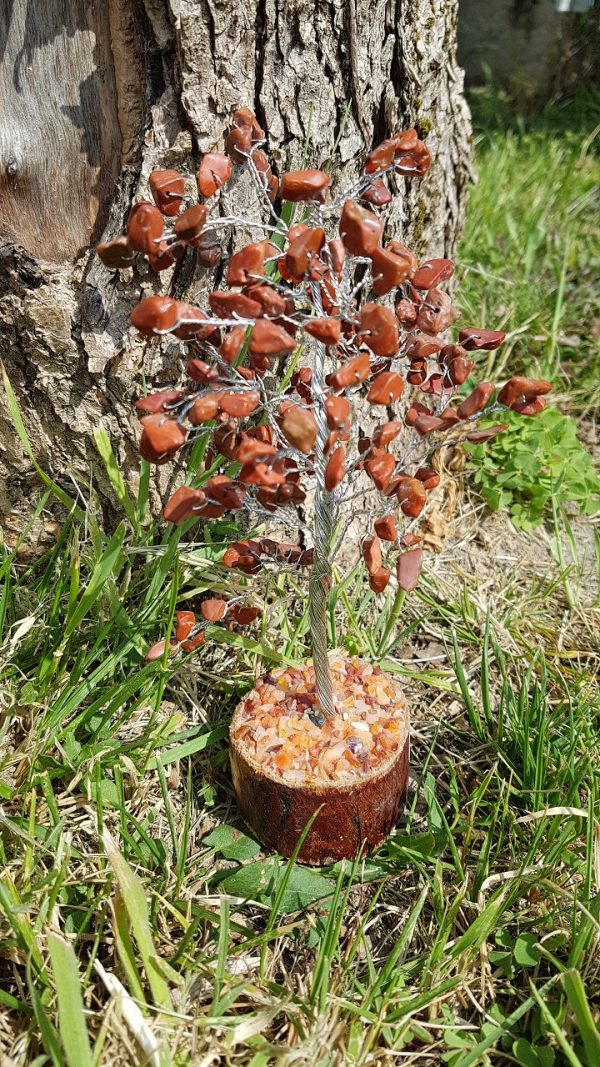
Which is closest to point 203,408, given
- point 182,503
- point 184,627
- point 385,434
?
point 182,503

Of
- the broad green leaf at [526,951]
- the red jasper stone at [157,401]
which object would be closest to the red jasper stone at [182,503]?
the red jasper stone at [157,401]

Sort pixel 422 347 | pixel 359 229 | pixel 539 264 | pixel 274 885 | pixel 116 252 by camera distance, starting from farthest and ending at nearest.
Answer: pixel 539 264 → pixel 274 885 → pixel 422 347 → pixel 116 252 → pixel 359 229

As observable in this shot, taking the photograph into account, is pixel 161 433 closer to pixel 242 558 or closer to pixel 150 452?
pixel 150 452

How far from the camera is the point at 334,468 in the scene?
103 cm

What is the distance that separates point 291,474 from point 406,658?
0.73 meters

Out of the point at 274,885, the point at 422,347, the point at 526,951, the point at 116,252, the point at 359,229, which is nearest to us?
the point at 359,229

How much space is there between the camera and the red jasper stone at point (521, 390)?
112 cm

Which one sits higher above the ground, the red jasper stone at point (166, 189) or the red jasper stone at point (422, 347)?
the red jasper stone at point (166, 189)

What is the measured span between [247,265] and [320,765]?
0.80 m

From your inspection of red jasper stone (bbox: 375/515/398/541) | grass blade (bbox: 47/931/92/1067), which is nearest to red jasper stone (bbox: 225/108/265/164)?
red jasper stone (bbox: 375/515/398/541)

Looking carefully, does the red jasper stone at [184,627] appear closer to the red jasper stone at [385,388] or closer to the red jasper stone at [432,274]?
the red jasper stone at [385,388]

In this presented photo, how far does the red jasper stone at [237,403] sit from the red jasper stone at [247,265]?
5.7 inches

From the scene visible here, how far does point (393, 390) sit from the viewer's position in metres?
1.08

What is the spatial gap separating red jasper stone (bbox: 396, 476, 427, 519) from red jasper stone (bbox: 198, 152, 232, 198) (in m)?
0.48
